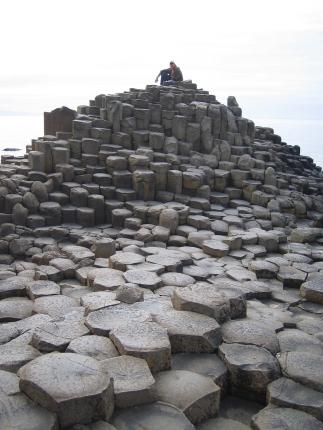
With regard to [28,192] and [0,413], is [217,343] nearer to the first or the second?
[0,413]

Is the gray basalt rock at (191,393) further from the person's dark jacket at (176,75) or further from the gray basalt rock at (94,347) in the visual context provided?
the person's dark jacket at (176,75)

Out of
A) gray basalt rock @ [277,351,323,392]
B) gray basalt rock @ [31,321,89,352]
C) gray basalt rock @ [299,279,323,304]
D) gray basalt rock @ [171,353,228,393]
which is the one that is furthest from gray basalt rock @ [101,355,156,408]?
gray basalt rock @ [299,279,323,304]

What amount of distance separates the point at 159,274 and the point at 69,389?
3289 mm

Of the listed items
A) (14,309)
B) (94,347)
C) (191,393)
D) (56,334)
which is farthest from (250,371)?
(14,309)

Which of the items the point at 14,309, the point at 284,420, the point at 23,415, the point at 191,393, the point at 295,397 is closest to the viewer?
the point at 23,415

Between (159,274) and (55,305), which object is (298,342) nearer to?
(159,274)

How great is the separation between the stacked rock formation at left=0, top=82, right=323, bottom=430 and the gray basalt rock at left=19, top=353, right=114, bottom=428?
1cm

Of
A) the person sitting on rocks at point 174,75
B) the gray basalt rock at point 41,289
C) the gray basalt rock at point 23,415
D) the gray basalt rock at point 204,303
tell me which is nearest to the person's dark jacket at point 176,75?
the person sitting on rocks at point 174,75

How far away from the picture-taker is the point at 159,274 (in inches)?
246

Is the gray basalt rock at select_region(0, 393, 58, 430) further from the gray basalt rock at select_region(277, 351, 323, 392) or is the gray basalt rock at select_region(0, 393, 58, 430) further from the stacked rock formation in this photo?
the gray basalt rock at select_region(277, 351, 323, 392)

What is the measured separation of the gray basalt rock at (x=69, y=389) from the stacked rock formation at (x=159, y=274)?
1 centimetres

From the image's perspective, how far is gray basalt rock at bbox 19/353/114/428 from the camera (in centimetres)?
295

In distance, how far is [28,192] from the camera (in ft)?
29.2

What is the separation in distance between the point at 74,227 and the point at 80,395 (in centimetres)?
593
